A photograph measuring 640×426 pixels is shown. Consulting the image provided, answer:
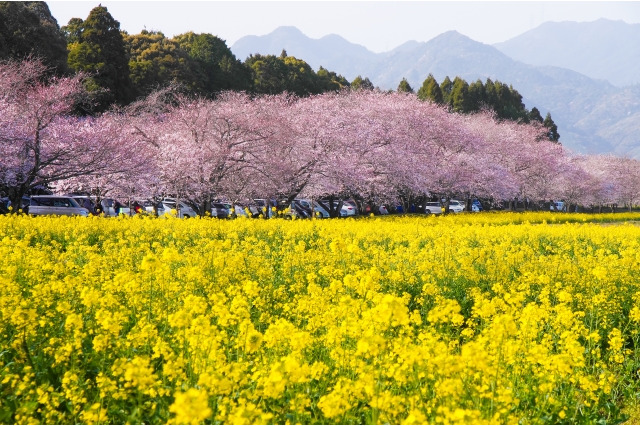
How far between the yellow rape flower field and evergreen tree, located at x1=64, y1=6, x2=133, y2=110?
28587 millimetres

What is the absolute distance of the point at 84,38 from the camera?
3609 cm

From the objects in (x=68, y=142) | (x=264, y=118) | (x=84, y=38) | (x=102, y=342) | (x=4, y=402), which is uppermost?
(x=84, y=38)

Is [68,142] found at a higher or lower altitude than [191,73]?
lower

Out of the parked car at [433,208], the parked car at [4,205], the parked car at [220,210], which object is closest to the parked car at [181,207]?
the parked car at [220,210]

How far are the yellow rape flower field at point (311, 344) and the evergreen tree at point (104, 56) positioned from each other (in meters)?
28.6

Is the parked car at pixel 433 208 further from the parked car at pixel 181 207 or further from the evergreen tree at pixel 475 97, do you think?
the evergreen tree at pixel 475 97

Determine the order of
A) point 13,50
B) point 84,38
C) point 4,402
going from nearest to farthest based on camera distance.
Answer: point 4,402 < point 13,50 < point 84,38

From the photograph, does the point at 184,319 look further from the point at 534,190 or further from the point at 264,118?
the point at 534,190

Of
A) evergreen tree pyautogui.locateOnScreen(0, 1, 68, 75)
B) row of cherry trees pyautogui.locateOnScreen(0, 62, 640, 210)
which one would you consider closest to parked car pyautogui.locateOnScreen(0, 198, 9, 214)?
row of cherry trees pyautogui.locateOnScreen(0, 62, 640, 210)

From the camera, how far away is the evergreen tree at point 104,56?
34906 millimetres

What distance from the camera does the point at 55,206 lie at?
25625mm

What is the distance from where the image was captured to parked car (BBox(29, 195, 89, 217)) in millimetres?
25234

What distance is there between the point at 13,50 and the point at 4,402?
32.5m

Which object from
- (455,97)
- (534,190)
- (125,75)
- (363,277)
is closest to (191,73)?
(125,75)
